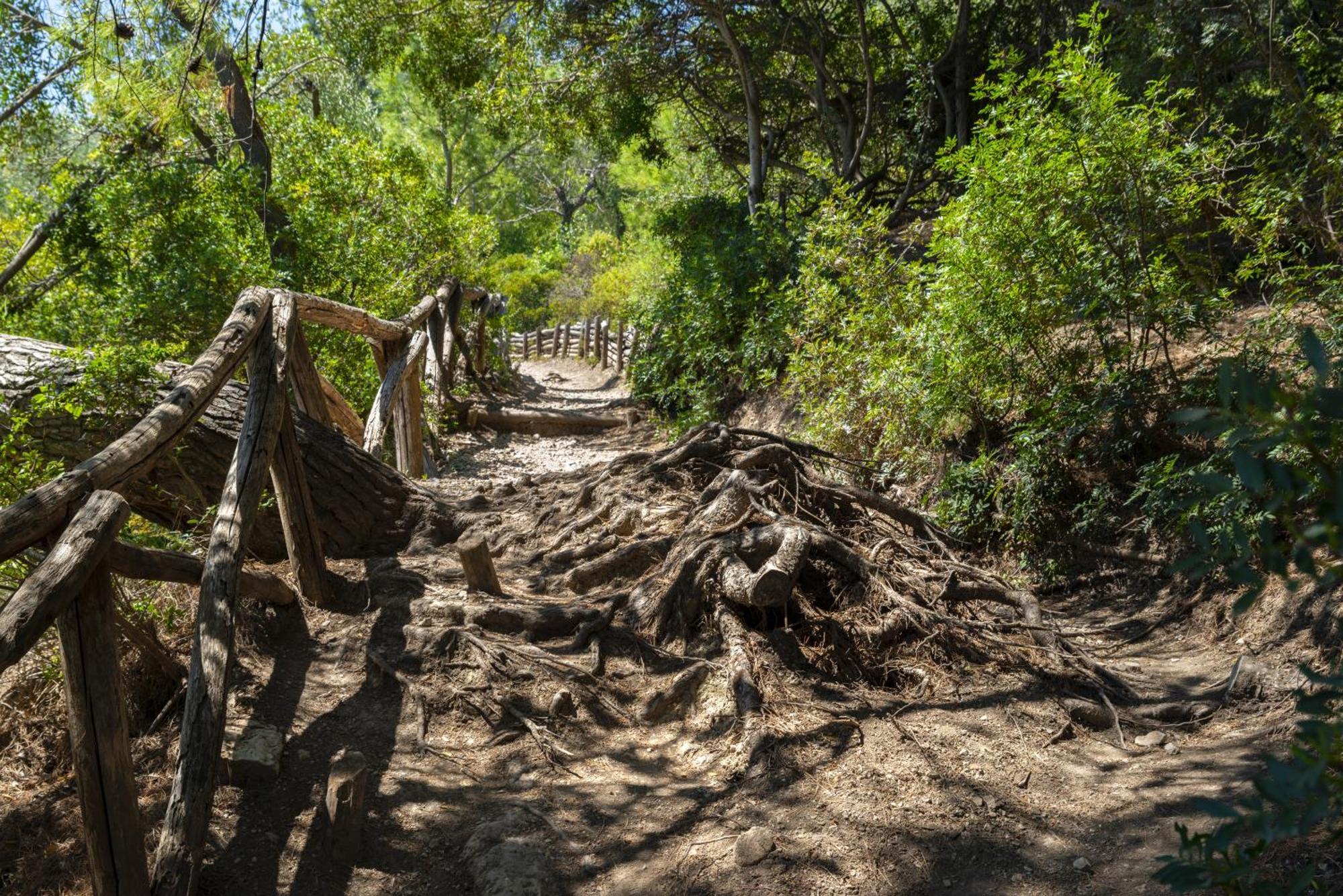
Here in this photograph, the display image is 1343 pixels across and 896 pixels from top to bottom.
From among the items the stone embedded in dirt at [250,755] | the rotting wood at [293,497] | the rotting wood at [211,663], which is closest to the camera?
the rotting wood at [211,663]

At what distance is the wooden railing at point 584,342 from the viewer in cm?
2028

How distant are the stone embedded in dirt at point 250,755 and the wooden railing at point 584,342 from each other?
13342 millimetres

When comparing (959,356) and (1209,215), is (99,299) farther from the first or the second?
(1209,215)

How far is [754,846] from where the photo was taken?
280cm

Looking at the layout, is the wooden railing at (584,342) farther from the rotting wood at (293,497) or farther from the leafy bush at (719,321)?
the rotting wood at (293,497)

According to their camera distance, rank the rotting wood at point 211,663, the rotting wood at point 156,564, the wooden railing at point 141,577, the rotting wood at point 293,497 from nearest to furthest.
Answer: the wooden railing at point 141,577, the rotting wood at point 211,663, the rotting wood at point 156,564, the rotting wood at point 293,497

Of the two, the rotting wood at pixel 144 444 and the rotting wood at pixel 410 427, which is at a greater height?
the rotting wood at pixel 144 444

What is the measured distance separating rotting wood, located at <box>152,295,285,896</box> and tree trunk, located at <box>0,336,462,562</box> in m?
0.50

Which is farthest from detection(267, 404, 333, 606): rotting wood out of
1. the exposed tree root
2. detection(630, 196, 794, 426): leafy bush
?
detection(630, 196, 794, 426): leafy bush

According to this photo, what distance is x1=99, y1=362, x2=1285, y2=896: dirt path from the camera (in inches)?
107

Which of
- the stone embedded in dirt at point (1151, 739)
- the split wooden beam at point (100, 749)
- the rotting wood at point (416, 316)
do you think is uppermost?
the rotting wood at point (416, 316)

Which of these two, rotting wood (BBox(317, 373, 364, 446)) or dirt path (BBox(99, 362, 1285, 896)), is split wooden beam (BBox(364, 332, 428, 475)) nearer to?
rotting wood (BBox(317, 373, 364, 446))

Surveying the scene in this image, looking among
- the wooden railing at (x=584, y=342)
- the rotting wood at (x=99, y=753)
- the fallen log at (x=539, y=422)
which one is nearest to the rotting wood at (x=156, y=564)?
the rotting wood at (x=99, y=753)

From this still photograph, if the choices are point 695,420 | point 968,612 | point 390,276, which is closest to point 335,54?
point 390,276
